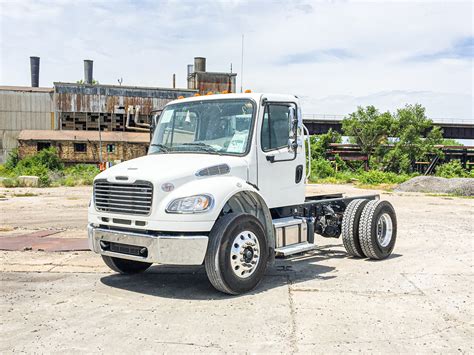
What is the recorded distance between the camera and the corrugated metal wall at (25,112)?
49688 millimetres

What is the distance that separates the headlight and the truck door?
1.32 m

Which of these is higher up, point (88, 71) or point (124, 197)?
point (88, 71)

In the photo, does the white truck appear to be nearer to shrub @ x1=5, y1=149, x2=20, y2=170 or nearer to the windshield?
the windshield

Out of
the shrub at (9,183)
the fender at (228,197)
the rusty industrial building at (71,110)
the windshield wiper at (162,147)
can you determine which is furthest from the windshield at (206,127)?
the rusty industrial building at (71,110)

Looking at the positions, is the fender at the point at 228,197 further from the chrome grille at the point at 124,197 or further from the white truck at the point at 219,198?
the chrome grille at the point at 124,197

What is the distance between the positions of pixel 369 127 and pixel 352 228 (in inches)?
1522

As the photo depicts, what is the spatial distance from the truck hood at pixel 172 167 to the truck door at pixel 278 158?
0.46m

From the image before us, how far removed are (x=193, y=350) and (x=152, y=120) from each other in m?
4.71

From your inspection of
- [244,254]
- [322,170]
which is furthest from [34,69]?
[244,254]

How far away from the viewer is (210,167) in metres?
7.07

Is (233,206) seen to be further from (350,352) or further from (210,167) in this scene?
(350,352)

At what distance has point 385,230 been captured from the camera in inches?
394

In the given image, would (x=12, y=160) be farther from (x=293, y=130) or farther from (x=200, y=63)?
(x=293, y=130)

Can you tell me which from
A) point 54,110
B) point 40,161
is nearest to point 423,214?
point 40,161
